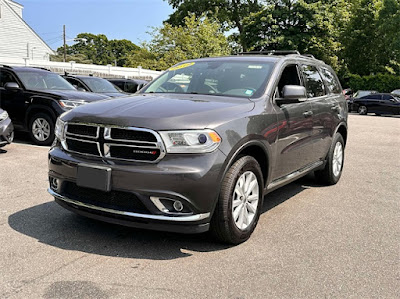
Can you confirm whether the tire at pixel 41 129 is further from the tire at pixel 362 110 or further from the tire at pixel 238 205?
the tire at pixel 362 110

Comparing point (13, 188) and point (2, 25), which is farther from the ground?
point (2, 25)

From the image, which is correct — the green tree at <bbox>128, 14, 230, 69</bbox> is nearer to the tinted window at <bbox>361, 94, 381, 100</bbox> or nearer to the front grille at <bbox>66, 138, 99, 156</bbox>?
the tinted window at <bbox>361, 94, 381, 100</bbox>

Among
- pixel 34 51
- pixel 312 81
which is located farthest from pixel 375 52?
pixel 312 81

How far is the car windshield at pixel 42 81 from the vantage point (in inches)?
386

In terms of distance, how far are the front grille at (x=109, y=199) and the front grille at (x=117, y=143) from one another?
0.99ft

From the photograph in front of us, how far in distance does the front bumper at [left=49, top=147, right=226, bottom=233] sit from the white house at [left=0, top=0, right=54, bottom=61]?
31981 mm

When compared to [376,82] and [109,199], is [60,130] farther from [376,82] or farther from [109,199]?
[376,82]

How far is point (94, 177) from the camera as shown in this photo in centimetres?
363

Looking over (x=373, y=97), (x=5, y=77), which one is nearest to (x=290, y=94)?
(x=5, y=77)

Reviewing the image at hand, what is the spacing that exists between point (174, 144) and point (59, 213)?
1892 millimetres

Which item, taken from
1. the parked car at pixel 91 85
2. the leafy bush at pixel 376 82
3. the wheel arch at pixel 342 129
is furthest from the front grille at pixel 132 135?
the leafy bush at pixel 376 82

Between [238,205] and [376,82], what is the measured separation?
3636 centimetres

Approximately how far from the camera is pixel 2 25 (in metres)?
33.4

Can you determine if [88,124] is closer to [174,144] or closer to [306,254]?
[174,144]
